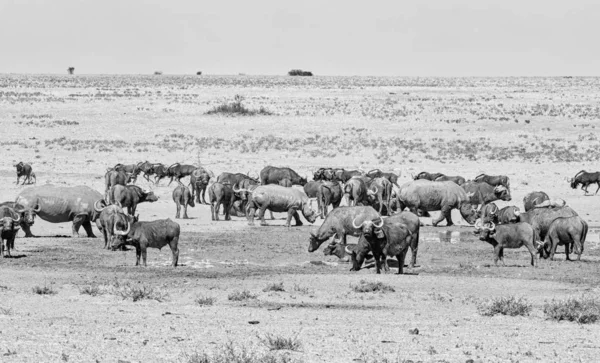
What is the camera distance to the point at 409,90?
99438 millimetres

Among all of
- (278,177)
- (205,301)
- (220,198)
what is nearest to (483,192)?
(278,177)

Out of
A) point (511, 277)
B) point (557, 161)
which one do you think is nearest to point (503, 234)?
point (511, 277)

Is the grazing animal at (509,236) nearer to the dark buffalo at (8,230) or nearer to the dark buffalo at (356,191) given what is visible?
the dark buffalo at (8,230)

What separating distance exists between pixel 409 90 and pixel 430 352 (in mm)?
87914

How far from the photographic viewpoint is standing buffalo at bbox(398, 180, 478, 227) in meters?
32.5

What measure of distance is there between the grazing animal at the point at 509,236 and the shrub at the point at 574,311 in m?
6.91

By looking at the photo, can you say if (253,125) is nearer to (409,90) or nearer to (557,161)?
(557,161)

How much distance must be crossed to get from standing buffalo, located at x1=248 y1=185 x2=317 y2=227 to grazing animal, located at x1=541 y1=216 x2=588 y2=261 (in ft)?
30.1

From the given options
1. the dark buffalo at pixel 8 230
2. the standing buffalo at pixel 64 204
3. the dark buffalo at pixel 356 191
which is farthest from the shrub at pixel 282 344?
the dark buffalo at pixel 356 191

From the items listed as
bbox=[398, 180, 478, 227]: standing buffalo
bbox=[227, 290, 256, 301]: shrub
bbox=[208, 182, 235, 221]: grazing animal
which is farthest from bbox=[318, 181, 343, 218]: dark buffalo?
bbox=[227, 290, 256, 301]: shrub

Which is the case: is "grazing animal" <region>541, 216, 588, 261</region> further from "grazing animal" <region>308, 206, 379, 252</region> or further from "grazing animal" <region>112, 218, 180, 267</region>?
"grazing animal" <region>112, 218, 180, 267</region>

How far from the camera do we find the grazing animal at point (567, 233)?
2316 centimetres

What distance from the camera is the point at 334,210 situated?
24.8 m

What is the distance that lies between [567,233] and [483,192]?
1171cm
